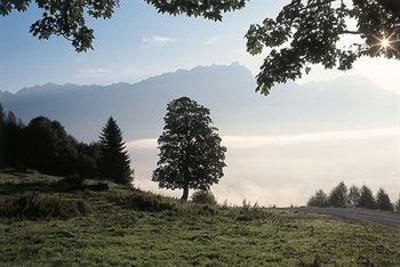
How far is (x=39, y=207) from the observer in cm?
3045

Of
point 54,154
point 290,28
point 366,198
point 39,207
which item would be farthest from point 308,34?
point 366,198

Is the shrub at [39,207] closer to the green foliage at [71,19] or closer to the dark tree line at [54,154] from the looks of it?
the green foliage at [71,19]

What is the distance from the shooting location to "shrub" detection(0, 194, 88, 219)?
29625mm

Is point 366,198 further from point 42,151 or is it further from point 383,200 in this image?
point 42,151

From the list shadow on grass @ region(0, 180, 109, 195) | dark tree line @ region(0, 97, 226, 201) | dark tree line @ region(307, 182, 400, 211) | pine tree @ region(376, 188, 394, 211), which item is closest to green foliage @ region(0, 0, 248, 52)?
shadow on grass @ region(0, 180, 109, 195)

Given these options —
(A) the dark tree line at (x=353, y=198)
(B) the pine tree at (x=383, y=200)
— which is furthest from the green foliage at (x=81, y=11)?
(B) the pine tree at (x=383, y=200)

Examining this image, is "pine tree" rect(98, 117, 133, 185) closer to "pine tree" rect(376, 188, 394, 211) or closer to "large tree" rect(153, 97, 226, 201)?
"large tree" rect(153, 97, 226, 201)

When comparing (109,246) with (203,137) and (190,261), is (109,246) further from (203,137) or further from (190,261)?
(203,137)

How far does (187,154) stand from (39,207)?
43.9m

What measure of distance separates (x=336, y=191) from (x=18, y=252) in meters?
121

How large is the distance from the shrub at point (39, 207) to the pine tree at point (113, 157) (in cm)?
6087

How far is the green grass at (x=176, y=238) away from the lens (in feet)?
64.0

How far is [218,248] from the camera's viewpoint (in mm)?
22453

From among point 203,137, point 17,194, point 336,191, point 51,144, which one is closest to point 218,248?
point 17,194
